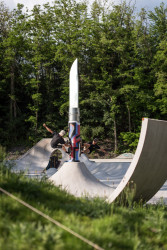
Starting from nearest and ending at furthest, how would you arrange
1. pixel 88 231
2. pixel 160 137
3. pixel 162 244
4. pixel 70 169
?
pixel 88 231
pixel 162 244
pixel 160 137
pixel 70 169

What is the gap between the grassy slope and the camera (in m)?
2.48

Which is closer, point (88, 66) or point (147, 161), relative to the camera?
point (147, 161)

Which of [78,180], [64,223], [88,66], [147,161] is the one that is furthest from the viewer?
[88,66]

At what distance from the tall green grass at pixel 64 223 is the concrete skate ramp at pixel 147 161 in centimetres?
98

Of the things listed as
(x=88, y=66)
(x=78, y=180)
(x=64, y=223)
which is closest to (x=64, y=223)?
(x=64, y=223)

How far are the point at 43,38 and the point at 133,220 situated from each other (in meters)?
22.2

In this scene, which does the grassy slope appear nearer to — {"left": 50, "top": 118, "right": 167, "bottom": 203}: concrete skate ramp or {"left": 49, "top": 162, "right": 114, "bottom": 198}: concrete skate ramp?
{"left": 50, "top": 118, "right": 167, "bottom": 203}: concrete skate ramp

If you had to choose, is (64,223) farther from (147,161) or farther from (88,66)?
(88,66)

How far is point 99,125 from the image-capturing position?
24.0 m

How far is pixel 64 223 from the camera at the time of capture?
113 inches

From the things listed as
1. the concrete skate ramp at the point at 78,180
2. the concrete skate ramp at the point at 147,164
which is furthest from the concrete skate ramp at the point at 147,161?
the concrete skate ramp at the point at 78,180

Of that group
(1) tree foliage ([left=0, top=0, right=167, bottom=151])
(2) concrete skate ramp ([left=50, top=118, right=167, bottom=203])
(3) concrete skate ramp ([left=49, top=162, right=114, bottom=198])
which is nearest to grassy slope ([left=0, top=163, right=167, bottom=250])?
(2) concrete skate ramp ([left=50, top=118, right=167, bottom=203])

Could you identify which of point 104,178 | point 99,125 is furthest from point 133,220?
point 99,125

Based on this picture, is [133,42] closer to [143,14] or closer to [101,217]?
[143,14]
